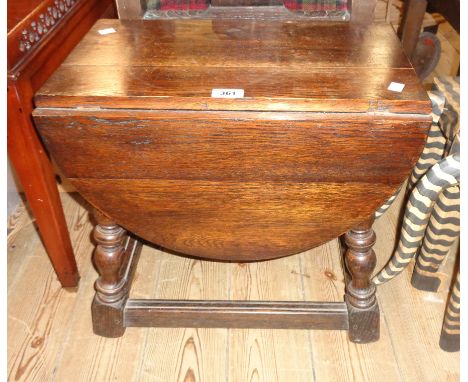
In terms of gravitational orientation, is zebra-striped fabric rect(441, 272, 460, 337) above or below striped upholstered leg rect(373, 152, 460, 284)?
below

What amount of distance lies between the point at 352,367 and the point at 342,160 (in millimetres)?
598

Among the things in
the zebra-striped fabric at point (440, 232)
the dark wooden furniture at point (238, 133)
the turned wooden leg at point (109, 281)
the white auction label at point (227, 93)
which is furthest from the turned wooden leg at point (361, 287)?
the turned wooden leg at point (109, 281)

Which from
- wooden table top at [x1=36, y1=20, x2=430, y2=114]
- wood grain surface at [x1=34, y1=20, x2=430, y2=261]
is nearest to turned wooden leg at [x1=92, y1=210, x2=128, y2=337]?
wood grain surface at [x1=34, y1=20, x2=430, y2=261]

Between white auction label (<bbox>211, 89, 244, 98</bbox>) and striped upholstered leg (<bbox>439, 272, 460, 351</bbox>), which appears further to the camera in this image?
striped upholstered leg (<bbox>439, 272, 460, 351</bbox>)

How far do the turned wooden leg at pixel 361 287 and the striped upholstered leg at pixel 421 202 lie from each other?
11cm

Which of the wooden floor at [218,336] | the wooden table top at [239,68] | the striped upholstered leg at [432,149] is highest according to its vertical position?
the wooden table top at [239,68]

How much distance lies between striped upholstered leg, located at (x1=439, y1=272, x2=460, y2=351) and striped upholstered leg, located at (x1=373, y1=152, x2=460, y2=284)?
0.46 feet

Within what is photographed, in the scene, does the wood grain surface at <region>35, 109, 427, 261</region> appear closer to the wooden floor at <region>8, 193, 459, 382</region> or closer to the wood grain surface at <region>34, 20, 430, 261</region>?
the wood grain surface at <region>34, 20, 430, 261</region>

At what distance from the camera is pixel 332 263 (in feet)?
5.25

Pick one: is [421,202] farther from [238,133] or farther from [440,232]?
[238,133]

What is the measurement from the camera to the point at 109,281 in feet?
4.35

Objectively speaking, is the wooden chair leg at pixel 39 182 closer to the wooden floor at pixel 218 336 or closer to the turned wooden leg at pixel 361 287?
the wooden floor at pixel 218 336

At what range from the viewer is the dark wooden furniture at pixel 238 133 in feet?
3.13

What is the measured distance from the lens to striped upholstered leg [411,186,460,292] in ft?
4.22
